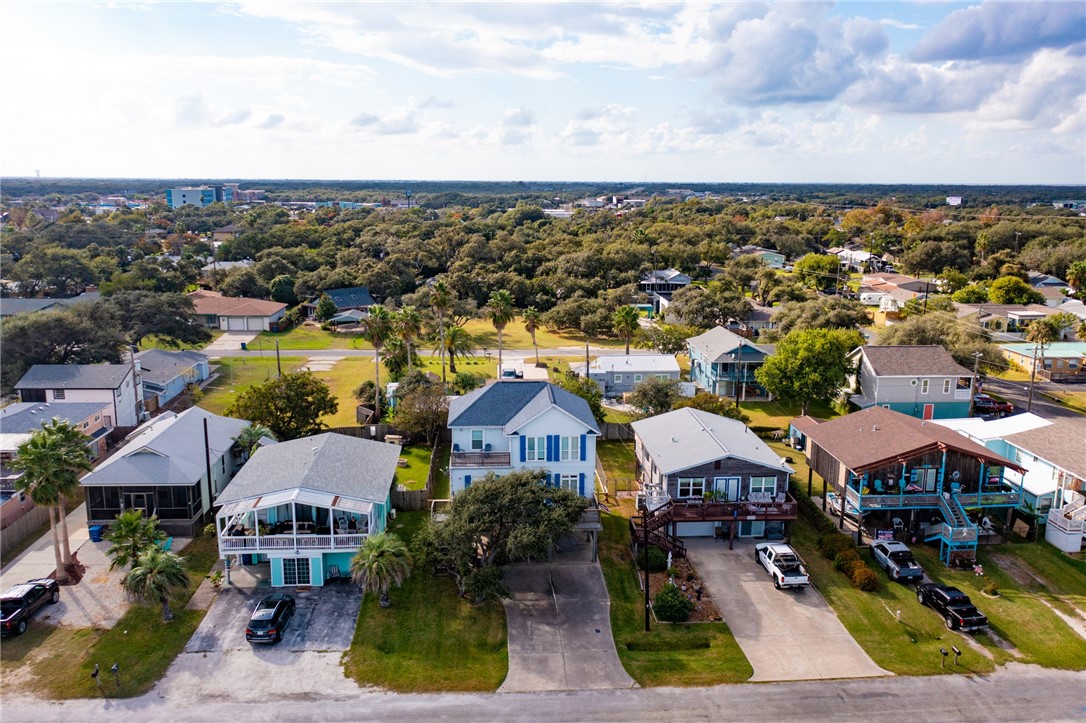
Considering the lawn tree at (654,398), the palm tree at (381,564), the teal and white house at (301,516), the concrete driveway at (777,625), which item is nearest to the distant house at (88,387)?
the teal and white house at (301,516)

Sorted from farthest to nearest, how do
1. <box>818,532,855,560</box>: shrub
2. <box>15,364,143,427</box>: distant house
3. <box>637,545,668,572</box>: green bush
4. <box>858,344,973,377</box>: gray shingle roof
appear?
<box>858,344,973,377</box>: gray shingle roof
<box>15,364,143,427</box>: distant house
<box>818,532,855,560</box>: shrub
<box>637,545,668,572</box>: green bush

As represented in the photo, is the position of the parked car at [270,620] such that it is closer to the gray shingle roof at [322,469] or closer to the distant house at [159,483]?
the gray shingle roof at [322,469]

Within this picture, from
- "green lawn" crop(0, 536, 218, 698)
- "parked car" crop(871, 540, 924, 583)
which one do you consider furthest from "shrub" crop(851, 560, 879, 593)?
"green lawn" crop(0, 536, 218, 698)

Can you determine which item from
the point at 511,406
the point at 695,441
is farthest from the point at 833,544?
the point at 511,406

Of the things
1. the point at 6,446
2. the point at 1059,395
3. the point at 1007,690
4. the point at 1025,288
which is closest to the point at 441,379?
the point at 6,446

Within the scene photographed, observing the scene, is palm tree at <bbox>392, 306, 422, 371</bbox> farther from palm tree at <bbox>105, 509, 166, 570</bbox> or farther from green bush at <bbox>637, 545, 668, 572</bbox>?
green bush at <bbox>637, 545, 668, 572</bbox>

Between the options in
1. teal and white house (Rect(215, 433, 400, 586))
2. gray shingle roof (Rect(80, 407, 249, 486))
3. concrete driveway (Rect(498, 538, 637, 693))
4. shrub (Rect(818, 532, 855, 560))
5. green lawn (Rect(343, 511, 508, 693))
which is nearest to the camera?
green lawn (Rect(343, 511, 508, 693))
